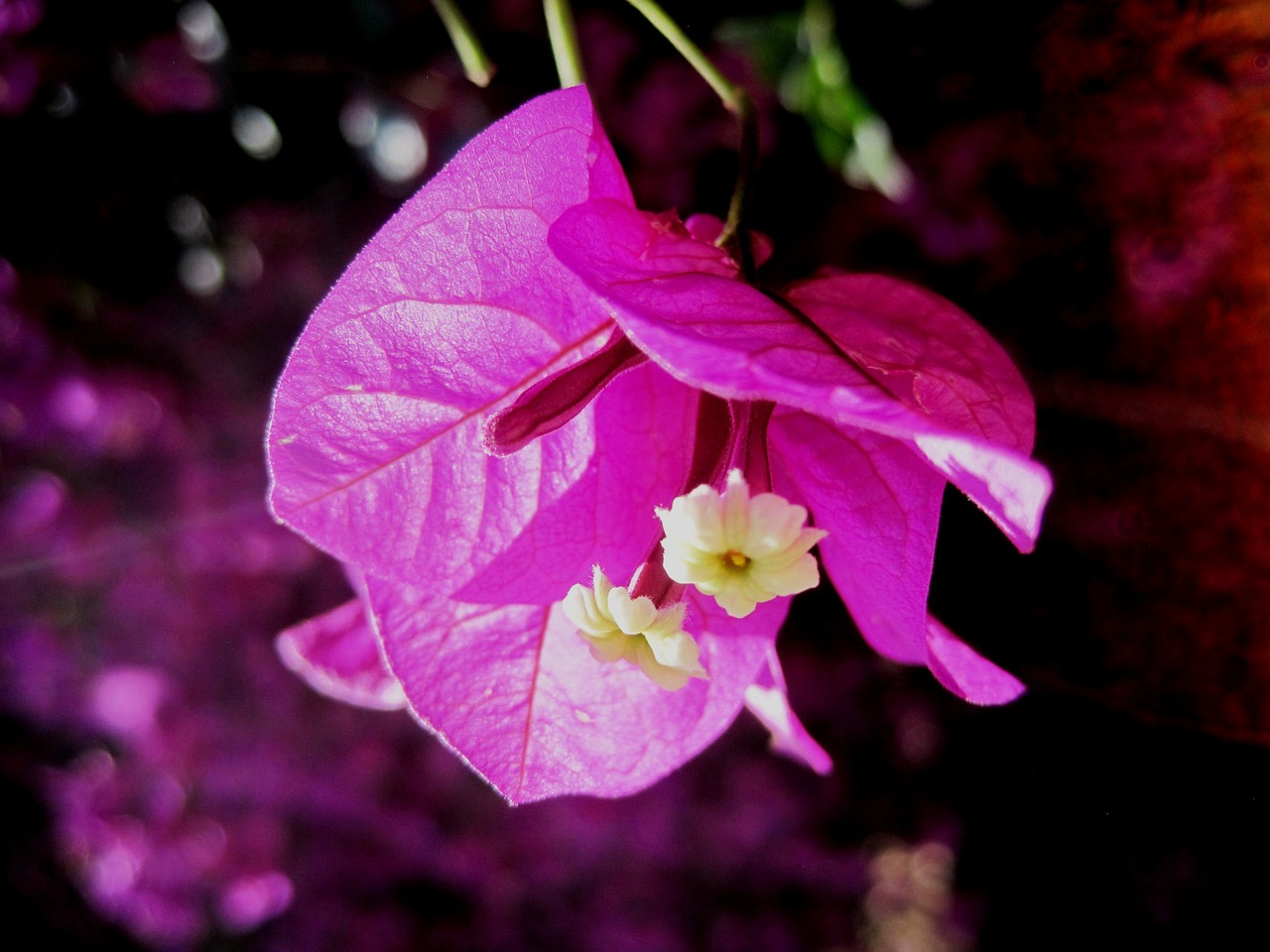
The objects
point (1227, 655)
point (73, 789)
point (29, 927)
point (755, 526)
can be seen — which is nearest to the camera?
point (755, 526)

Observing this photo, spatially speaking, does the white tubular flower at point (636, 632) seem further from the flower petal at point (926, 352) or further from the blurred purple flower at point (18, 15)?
the blurred purple flower at point (18, 15)

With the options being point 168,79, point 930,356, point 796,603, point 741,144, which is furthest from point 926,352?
point 168,79

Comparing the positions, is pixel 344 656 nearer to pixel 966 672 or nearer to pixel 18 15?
pixel 966 672

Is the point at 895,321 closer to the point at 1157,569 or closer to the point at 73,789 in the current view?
the point at 1157,569

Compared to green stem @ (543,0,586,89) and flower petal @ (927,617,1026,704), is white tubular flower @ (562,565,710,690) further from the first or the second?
green stem @ (543,0,586,89)

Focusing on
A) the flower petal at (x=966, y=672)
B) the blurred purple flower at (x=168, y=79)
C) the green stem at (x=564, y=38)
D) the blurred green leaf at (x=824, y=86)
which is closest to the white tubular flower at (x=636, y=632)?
the flower petal at (x=966, y=672)

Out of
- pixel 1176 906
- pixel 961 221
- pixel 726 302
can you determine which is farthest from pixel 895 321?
pixel 1176 906

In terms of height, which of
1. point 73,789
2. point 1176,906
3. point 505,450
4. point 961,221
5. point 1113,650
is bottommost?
point 1176,906
